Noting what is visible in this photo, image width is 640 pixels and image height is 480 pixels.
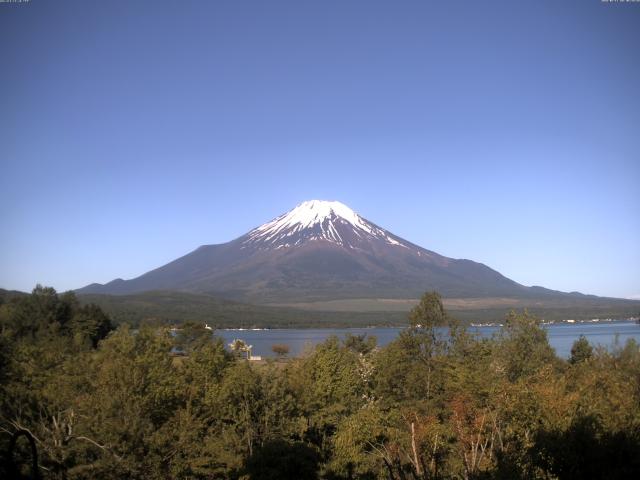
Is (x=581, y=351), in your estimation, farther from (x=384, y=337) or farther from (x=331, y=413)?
(x=384, y=337)

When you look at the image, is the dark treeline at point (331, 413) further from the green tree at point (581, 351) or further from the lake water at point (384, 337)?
the lake water at point (384, 337)

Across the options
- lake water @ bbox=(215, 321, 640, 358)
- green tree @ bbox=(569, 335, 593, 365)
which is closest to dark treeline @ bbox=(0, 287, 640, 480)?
green tree @ bbox=(569, 335, 593, 365)

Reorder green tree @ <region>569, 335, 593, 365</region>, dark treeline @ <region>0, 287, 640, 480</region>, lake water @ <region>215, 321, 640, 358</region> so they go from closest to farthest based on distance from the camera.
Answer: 1. dark treeline @ <region>0, 287, 640, 480</region>
2. green tree @ <region>569, 335, 593, 365</region>
3. lake water @ <region>215, 321, 640, 358</region>

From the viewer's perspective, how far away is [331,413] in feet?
75.0

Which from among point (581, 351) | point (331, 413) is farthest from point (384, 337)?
point (331, 413)

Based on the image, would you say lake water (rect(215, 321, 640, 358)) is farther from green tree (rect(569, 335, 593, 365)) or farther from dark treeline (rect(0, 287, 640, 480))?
dark treeline (rect(0, 287, 640, 480))

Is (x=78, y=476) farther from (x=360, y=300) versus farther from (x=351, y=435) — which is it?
(x=360, y=300)

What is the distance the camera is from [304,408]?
72.6ft

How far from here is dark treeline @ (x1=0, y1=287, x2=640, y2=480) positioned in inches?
568

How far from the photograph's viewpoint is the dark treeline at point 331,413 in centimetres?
1442

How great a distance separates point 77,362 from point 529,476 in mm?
18731

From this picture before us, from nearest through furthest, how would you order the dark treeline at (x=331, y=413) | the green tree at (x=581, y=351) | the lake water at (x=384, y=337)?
the dark treeline at (x=331, y=413), the green tree at (x=581, y=351), the lake water at (x=384, y=337)

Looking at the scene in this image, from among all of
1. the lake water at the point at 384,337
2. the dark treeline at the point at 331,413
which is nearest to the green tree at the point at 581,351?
the dark treeline at the point at 331,413

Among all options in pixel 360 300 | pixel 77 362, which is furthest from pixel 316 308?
pixel 77 362
